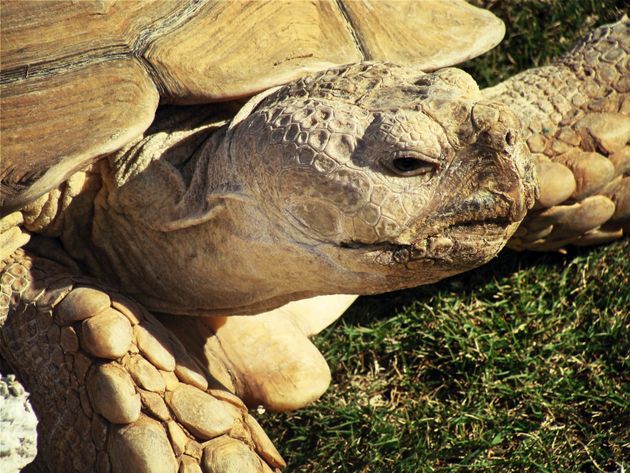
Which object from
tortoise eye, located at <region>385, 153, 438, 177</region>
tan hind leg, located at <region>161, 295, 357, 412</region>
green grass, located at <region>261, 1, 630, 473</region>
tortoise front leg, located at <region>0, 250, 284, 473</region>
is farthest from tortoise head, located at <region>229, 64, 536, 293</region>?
green grass, located at <region>261, 1, 630, 473</region>

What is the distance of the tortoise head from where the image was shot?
A: 2191 millimetres

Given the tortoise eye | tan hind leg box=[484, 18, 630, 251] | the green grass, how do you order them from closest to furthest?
1. the tortoise eye
2. the green grass
3. tan hind leg box=[484, 18, 630, 251]

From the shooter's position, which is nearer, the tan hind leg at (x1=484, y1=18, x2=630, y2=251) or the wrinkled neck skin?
the wrinkled neck skin

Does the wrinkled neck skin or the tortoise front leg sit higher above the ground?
the wrinkled neck skin

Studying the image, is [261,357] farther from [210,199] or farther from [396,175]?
[396,175]

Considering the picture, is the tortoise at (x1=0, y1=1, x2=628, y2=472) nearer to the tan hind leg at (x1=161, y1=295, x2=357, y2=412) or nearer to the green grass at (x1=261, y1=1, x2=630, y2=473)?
the tan hind leg at (x1=161, y1=295, x2=357, y2=412)

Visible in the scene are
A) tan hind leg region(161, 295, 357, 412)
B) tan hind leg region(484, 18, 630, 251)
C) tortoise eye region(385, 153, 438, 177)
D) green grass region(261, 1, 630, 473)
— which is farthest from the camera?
tan hind leg region(484, 18, 630, 251)

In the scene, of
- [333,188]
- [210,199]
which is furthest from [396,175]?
[210,199]

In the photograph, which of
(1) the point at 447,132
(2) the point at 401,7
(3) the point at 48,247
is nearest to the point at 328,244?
(1) the point at 447,132

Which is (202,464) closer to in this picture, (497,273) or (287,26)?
(287,26)

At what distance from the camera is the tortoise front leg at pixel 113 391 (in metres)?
2.37

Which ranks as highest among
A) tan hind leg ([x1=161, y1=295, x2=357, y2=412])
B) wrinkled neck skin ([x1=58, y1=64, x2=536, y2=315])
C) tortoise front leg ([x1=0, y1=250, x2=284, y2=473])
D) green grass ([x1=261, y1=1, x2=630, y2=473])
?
wrinkled neck skin ([x1=58, y1=64, x2=536, y2=315])

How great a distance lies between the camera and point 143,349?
2.46m

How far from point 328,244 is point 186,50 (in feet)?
2.31
